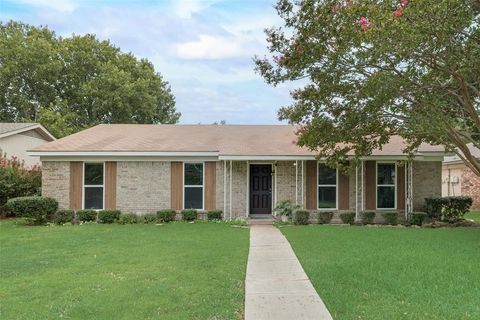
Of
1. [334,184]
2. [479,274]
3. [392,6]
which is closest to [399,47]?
[392,6]

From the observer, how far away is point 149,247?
11.2m

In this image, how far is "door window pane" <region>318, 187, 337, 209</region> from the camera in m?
18.2

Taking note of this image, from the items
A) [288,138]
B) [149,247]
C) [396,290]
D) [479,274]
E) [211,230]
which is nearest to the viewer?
[396,290]

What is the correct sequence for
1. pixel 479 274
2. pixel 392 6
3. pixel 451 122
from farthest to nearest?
pixel 451 122 < pixel 392 6 < pixel 479 274

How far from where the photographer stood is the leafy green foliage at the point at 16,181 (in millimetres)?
19531

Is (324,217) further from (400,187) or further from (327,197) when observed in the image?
(400,187)

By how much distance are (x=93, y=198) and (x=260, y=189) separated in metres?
6.50

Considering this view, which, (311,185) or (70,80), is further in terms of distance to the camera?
(70,80)

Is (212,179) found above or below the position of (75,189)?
above

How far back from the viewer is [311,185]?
18203 mm

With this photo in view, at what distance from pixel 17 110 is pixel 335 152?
106 feet

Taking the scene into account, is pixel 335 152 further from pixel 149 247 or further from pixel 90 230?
pixel 90 230

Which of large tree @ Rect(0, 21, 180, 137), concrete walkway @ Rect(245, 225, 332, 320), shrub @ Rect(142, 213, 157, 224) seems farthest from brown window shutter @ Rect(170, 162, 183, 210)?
large tree @ Rect(0, 21, 180, 137)

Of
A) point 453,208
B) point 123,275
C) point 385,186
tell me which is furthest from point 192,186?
point 123,275
